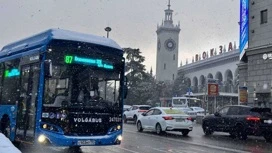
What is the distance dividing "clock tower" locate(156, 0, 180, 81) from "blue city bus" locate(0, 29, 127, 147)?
99099 millimetres

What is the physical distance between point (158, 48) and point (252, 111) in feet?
315

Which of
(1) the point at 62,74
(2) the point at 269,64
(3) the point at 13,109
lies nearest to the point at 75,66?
(1) the point at 62,74

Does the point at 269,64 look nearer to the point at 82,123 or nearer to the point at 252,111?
the point at 252,111

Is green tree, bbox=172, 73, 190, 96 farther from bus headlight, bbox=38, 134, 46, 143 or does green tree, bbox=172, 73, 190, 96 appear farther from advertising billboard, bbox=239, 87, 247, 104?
bus headlight, bbox=38, 134, 46, 143

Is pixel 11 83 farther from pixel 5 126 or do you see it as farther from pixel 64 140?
pixel 64 140

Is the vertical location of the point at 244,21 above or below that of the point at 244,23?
above

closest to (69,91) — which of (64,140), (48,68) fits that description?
(48,68)

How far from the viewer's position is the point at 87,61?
33.7 feet

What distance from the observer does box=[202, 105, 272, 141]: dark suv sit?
17.5 meters

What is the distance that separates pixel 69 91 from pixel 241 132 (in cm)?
1093

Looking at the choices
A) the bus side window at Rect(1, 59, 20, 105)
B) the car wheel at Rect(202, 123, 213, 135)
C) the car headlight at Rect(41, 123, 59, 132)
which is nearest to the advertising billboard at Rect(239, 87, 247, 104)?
the car wheel at Rect(202, 123, 213, 135)

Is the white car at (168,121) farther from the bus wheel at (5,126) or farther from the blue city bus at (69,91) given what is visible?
the bus wheel at (5,126)

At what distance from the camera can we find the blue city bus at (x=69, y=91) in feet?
31.7

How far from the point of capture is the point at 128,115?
108 feet
